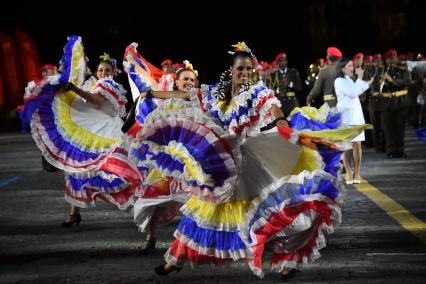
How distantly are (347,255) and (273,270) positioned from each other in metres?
1.10

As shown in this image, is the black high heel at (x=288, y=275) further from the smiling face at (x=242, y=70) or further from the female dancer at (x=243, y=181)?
the smiling face at (x=242, y=70)

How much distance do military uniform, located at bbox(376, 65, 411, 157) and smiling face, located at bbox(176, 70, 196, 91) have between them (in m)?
10.9

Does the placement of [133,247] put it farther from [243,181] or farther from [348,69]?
[348,69]

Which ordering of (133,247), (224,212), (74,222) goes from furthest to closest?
(74,222), (133,247), (224,212)

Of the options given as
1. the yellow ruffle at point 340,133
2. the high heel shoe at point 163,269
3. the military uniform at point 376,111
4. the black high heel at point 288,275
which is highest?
the yellow ruffle at point 340,133

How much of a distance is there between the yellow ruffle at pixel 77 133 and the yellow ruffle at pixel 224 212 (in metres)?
3.29

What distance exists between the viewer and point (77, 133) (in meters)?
11.2

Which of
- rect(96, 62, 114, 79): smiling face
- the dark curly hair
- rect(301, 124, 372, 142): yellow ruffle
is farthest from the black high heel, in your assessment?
rect(96, 62, 114, 79): smiling face

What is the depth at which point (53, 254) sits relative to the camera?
380 inches

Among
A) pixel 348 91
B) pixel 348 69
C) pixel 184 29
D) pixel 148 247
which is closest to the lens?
pixel 148 247

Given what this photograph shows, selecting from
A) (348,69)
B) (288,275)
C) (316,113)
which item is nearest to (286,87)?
(348,69)

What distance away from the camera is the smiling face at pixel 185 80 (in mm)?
10578

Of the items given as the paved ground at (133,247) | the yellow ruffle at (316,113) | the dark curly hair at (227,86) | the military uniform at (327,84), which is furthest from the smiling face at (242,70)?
the military uniform at (327,84)

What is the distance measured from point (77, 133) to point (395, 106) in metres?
11.2
